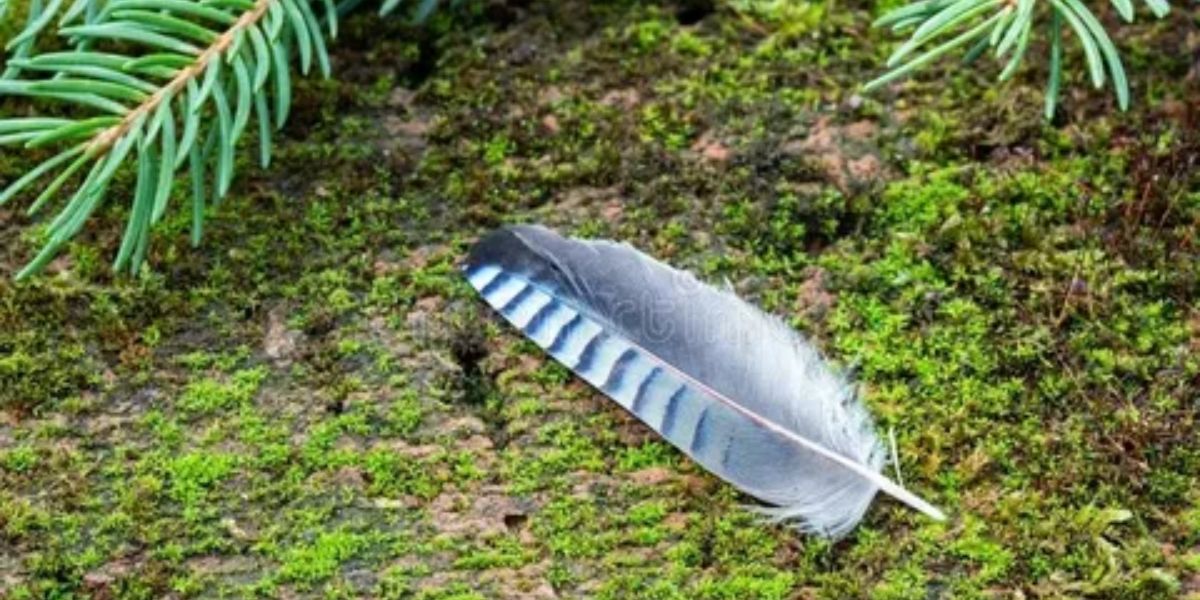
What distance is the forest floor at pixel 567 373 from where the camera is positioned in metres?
1.50

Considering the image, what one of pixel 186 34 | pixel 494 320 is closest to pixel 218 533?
pixel 494 320

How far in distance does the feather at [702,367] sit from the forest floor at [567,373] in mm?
23

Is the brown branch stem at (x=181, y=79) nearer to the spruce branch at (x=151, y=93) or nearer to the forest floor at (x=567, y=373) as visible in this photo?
the spruce branch at (x=151, y=93)

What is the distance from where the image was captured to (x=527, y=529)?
1529 mm

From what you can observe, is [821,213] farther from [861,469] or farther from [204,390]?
[204,390]

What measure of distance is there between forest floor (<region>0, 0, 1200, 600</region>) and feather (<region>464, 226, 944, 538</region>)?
0.07 ft

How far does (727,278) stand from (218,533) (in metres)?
0.54

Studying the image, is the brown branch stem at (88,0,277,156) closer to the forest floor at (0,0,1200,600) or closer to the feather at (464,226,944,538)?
the forest floor at (0,0,1200,600)

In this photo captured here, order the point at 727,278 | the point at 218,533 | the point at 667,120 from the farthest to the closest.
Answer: the point at 667,120 → the point at 727,278 → the point at 218,533

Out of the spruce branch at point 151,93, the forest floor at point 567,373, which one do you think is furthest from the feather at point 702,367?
the spruce branch at point 151,93

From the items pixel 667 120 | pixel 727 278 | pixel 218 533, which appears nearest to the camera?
pixel 218 533

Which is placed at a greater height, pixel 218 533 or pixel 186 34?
pixel 186 34

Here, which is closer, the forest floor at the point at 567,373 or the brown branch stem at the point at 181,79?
the forest floor at the point at 567,373

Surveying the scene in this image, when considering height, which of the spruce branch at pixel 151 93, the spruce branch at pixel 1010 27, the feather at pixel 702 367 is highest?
the spruce branch at pixel 151 93
